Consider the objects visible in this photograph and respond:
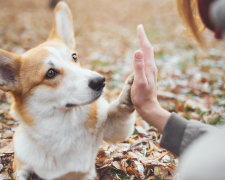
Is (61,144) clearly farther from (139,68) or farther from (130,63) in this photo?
(130,63)

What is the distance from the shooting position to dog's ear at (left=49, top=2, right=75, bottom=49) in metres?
2.25

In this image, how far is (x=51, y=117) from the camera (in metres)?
1.90

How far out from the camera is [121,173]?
6.82ft

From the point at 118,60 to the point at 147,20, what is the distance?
15.9 feet

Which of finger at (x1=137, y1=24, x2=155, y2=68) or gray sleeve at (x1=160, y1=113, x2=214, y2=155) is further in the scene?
finger at (x1=137, y1=24, x2=155, y2=68)

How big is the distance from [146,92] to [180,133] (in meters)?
0.33

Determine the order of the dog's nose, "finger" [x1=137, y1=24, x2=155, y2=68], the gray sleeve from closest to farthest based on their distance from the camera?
the gray sleeve
"finger" [x1=137, y1=24, x2=155, y2=68]
the dog's nose

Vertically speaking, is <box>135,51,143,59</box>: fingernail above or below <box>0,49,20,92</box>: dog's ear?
above

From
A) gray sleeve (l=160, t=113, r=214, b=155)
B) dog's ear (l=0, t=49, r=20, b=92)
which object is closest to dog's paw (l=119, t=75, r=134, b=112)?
gray sleeve (l=160, t=113, r=214, b=155)

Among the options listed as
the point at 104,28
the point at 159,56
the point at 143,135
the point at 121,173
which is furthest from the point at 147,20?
the point at 121,173

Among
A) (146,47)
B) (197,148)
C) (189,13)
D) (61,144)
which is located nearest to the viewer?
(197,148)

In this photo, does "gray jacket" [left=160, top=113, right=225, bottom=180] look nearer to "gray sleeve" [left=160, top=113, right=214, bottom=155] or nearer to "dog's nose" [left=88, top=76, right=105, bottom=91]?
"gray sleeve" [left=160, top=113, right=214, bottom=155]

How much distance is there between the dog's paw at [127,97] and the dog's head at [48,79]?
166mm

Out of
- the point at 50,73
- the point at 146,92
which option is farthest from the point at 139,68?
the point at 50,73
